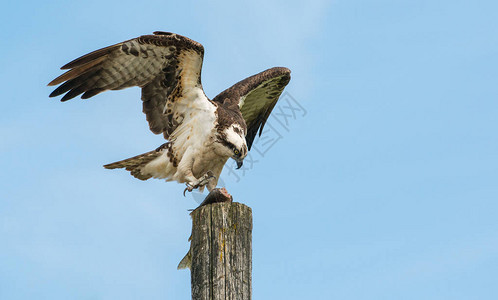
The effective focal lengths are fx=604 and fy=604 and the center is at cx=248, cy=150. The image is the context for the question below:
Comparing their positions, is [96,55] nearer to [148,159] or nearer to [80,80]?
[80,80]

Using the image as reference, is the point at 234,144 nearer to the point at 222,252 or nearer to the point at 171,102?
the point at 171,102

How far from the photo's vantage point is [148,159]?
7297 millimetres

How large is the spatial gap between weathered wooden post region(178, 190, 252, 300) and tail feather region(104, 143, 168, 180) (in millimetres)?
3286

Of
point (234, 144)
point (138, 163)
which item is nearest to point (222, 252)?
point (234, 144)

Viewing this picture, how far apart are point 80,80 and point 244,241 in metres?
3.69

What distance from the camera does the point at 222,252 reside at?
386 centimetres

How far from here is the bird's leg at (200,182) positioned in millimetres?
6695

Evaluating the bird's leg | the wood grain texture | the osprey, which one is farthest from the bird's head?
the wood grain texture

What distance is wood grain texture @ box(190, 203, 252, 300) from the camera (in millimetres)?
3775

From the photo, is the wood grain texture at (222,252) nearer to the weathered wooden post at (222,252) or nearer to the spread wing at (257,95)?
the weathered wooden post at (222,252)

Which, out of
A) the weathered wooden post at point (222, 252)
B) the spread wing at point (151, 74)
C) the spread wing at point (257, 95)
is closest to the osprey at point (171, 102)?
the spread wing at point (151, 74)

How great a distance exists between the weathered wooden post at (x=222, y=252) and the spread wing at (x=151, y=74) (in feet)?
10.2

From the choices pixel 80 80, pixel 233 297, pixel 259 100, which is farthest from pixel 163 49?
pixel 233 297

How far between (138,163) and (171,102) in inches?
34.2
